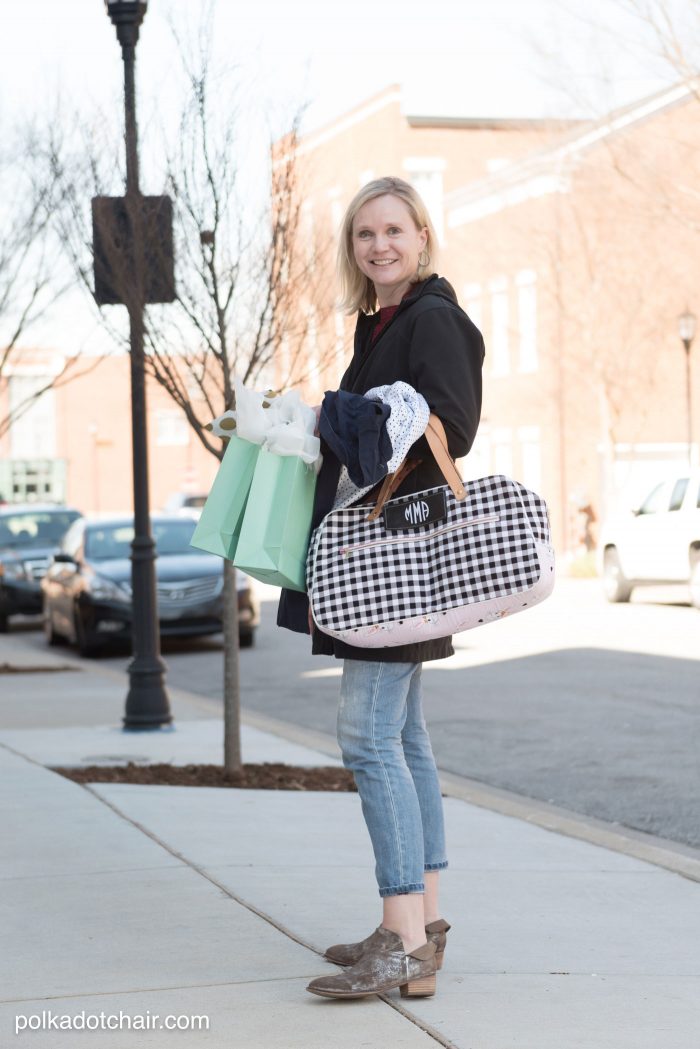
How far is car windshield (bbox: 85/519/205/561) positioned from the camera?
17344 millimetres

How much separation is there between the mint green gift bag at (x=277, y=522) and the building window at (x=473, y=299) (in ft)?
112

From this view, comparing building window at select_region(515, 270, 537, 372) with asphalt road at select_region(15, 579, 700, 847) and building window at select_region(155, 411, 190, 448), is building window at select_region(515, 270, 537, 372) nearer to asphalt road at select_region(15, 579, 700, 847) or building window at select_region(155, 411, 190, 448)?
asphalt road at select_region(15, 579, 700, 847)

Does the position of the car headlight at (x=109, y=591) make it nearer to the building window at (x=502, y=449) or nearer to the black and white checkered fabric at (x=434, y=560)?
the black and white checkered fabric at (x=434, y=560)

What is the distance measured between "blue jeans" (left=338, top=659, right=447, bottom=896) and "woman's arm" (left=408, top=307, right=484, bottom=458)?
55cm

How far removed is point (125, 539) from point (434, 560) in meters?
14.2

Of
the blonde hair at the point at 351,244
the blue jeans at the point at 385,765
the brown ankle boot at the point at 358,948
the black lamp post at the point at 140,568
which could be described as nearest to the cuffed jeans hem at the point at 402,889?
the blue jeans at the point at 385,765

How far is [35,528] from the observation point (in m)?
22.9

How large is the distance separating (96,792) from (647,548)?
14.9m

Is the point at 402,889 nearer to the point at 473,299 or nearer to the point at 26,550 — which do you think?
the point at 26,550

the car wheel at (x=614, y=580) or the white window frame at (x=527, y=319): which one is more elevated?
the white window frame at (x=527, y=319)

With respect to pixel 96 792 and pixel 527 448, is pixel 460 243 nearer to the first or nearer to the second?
pixel 527 448

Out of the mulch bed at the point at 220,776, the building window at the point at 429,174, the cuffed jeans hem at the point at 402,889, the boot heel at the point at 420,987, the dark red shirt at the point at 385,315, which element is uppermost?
the building window at the point at 429,174

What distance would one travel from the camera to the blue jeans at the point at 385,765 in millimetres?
3848

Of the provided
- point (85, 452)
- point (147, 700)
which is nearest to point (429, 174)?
point (85, 452)
